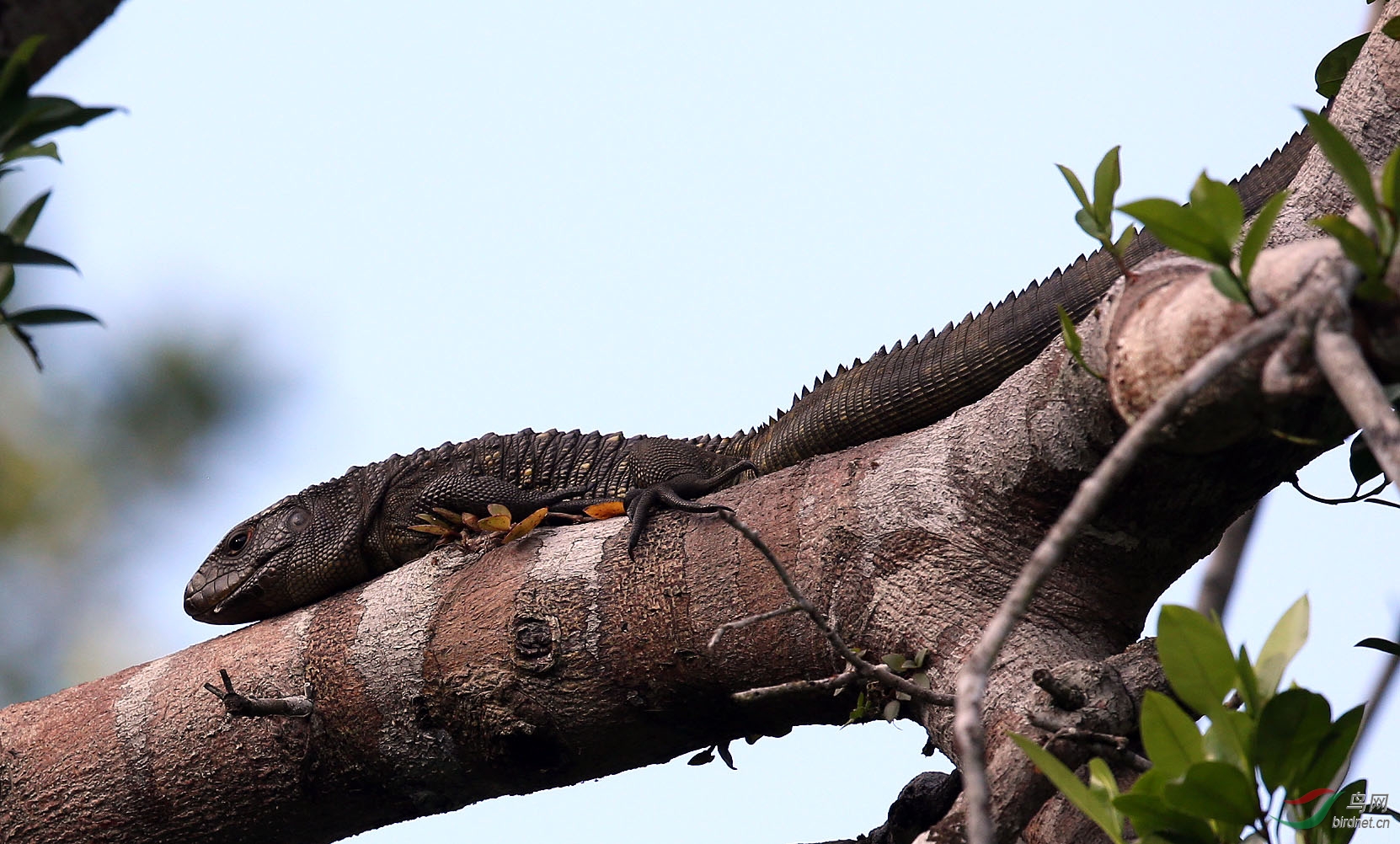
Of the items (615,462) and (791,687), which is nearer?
(791,687)

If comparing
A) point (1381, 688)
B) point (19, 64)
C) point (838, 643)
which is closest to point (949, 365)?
point (1381, 688)

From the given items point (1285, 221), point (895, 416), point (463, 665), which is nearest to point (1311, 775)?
point (1285, 221)

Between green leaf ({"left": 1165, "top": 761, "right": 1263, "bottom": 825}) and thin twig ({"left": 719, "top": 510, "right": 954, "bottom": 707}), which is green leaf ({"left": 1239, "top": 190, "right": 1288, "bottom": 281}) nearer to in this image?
green leaf ({"left": 1165, "top": 761, "right": 1263, "bottom": 825})

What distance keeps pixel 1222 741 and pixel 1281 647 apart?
0.16 meters

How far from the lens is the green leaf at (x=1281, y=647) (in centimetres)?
169

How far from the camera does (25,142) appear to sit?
165 centimetres

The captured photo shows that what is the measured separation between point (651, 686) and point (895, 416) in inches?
57.7

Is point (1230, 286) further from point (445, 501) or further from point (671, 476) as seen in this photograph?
point (445, 501)

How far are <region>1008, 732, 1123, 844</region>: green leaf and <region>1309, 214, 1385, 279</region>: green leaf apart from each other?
731mm

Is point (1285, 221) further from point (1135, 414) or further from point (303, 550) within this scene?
point (303, 550)

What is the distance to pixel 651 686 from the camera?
308 centimetres

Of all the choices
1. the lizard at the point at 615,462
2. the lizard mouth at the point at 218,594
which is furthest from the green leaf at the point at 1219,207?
the lizard mouth at the point at 218,594

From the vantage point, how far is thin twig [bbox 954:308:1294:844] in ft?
3.78

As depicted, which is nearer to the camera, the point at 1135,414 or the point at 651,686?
the point at 1135,414
